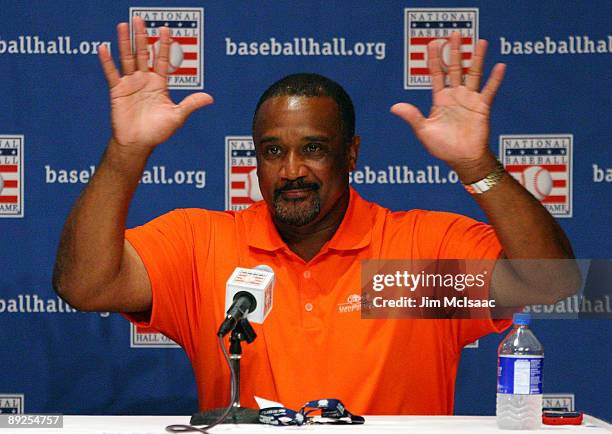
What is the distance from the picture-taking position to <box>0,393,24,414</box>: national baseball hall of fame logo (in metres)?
2.95

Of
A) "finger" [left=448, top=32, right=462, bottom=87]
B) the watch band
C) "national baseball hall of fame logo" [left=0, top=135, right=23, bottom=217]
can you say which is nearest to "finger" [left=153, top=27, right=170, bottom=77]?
"finger" [left=448, top=32, right=462, bottom=87]

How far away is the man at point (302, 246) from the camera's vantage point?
2141 millimetres

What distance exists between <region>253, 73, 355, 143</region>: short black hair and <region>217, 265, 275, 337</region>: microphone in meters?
0.71

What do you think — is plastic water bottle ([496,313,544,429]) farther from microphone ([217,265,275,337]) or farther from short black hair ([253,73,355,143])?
short black hair ([253,73,355,143])

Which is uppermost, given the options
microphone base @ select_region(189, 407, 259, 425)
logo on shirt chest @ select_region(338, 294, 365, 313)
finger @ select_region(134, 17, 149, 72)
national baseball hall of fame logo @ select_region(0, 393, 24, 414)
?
finger @ select_region(134, 17, 149, 72)

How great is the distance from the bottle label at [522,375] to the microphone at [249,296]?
496 millimetres

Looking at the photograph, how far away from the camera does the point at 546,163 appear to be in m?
2.91

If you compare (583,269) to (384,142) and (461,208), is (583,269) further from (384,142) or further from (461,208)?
(384,142)

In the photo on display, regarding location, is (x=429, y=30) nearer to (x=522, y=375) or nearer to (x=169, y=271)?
(x=169, y=271)

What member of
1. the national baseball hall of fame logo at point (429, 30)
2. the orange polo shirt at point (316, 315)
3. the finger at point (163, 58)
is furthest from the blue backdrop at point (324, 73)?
the finger at point (163, 58)

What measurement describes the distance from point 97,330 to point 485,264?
1.30 meters

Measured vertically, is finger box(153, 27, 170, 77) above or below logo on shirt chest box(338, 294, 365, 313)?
above

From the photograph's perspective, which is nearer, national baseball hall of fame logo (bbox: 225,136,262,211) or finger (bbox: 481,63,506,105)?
finger (bbox: 481,63,506,105)

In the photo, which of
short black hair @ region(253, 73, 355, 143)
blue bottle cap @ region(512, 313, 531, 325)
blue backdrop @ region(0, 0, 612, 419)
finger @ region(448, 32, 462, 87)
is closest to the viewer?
blue bottle cap @ region(512, 313, 531, 325)
